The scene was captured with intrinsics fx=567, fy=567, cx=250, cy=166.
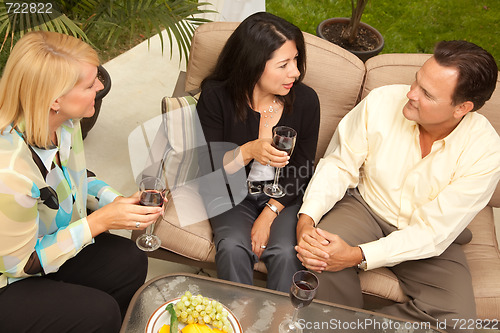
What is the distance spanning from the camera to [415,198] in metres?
2.37

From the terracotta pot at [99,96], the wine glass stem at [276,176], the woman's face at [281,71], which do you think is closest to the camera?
the woman's face at [281,71]

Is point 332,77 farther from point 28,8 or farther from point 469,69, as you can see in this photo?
point 28,8

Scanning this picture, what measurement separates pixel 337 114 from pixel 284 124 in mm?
A: 377

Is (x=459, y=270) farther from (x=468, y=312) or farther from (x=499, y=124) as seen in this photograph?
(x=499, y=124)

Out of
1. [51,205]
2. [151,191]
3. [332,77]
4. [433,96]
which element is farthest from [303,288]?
[332,77]

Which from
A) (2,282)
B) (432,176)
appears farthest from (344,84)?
(2,282)

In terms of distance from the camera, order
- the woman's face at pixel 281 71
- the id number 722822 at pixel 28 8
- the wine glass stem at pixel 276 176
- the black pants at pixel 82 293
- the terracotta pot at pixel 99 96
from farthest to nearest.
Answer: the terracotta pot at pixel 99 96
the id number 722822 at pixel 28 8
the wine glass stem at pixel 276 176
the woman's face at pixel 281 71
the black pants at pixel 82 293

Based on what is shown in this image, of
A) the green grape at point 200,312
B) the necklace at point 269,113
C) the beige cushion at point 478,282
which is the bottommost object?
the beige cushion at point 478,282

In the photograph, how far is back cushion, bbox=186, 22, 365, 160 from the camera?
2.54 m

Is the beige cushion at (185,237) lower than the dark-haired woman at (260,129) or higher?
lower

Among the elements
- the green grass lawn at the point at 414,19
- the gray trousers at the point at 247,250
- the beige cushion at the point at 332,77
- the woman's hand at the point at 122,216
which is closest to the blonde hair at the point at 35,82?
the woman's hand at the point at 122,216

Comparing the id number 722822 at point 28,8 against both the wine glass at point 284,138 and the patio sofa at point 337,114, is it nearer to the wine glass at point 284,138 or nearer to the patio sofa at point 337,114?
the patio sofa at point 337,114

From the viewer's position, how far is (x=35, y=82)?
1681 millimetres

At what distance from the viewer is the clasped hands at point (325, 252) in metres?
2.15
